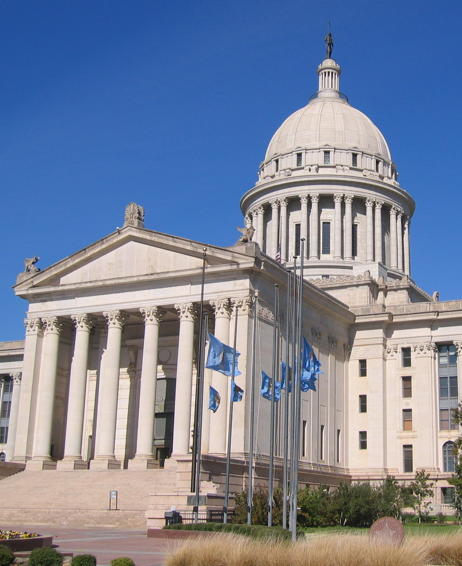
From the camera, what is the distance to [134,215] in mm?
55438

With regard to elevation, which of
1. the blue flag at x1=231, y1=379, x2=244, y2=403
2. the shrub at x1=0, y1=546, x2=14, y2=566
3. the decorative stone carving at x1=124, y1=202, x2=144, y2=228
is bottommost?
the shrub at x1=0, y1=546, x2=14, y2=566

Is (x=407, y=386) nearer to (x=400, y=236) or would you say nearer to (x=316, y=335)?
(x=316, y=335)

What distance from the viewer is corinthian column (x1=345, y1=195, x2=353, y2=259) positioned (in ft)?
259

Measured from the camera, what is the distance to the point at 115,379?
5331 cm

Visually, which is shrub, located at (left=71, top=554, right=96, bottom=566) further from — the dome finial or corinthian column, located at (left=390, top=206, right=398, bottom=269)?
the dome finial

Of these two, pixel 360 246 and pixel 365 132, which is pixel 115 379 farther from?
pixel 365 132

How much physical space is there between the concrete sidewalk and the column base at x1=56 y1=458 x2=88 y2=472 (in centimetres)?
1236

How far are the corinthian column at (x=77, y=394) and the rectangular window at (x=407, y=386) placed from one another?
80.6 ft

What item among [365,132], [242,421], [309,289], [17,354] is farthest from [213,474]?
[365,132]

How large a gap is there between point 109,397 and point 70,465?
4.94 meters

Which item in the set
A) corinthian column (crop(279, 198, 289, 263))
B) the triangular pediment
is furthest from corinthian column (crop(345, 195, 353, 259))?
the triangular pediment

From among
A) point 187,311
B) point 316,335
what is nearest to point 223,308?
point 187,311

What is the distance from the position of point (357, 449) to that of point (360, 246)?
24.8 meters

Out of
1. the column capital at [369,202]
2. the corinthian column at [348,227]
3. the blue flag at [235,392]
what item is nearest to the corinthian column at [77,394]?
the blue flag at [235,392]
